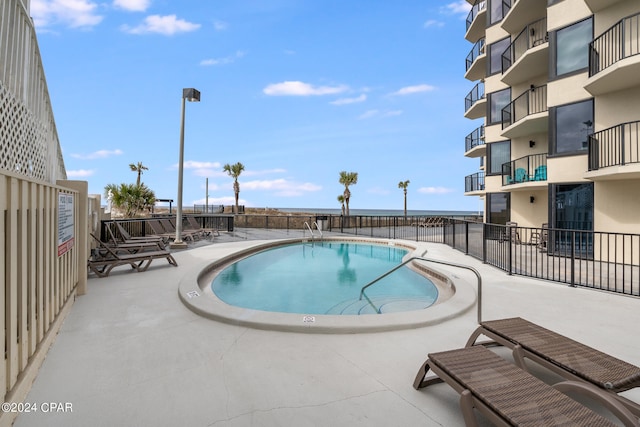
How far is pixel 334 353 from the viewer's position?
118 inches

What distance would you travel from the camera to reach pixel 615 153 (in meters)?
8.37

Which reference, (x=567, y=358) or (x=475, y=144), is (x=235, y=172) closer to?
(x=475, y=144)

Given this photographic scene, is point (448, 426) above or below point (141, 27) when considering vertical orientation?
below

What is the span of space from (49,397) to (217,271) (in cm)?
527

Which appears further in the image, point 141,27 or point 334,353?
point 141,27

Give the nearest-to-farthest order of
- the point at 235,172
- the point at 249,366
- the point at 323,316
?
the point at 249,366 → the point at 323,316 → the point at 235,172

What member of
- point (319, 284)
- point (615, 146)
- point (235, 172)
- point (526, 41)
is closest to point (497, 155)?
point (526, 41)

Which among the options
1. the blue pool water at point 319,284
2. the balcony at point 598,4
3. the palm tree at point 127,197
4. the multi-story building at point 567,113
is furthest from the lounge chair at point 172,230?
the balcony at point 598,4

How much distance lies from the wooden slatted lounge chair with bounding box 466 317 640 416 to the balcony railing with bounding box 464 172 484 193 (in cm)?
1629

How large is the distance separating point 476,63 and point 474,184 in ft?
21.6

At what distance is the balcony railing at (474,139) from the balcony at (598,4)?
315 inches

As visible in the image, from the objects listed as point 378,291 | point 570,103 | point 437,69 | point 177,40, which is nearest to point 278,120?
point 437,69

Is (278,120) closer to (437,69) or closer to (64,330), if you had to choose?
(437,69)

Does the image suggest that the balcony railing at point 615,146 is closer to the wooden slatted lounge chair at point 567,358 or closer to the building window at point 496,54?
the building window at point 496,54
